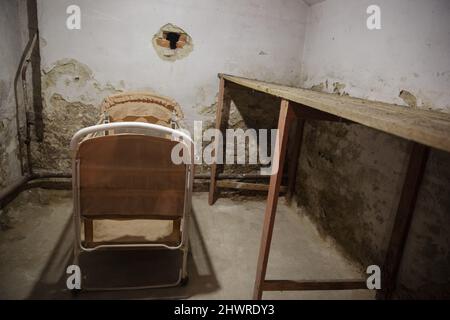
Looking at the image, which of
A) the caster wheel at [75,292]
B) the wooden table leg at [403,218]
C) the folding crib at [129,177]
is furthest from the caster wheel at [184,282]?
the wooden table leg at [403,218]

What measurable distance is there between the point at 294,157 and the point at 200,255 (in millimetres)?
1387

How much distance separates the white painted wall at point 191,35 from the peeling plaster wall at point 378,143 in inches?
11.8

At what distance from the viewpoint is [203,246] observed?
2.18 m

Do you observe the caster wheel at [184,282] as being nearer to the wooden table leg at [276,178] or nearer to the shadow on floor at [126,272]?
the shadow on floor at [126,272]

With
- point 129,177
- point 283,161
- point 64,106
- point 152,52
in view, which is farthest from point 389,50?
point 64,106

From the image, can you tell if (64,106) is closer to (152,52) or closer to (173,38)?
(152,52)

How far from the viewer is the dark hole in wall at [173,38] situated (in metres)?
2.64

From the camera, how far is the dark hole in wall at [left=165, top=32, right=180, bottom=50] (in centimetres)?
264

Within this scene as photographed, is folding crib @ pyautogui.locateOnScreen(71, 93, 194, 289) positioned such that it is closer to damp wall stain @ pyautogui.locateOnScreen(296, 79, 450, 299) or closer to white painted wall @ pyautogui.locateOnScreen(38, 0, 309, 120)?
damp wall stain @ pyautogui.locateOnScreen(296, 79, 450, 299)

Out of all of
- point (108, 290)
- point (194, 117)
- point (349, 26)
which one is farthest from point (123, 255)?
point (349, 26)

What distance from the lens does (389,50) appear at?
1.73 meters

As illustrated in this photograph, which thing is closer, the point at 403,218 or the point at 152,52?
the point at 403,218

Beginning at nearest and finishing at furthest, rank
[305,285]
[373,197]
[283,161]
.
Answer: [283,161] → [305,285] → [373,197]

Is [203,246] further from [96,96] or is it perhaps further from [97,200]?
[96,96]
